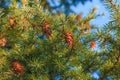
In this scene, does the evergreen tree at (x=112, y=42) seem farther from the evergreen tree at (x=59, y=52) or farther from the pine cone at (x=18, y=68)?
the pine cone at (x=18, y=68)

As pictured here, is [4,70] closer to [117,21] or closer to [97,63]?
[97,63]

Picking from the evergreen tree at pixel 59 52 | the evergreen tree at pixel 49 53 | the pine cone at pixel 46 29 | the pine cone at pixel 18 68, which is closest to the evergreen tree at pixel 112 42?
the evergreen tree at pixel 59 52

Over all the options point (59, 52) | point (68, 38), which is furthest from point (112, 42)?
point (59, 52)

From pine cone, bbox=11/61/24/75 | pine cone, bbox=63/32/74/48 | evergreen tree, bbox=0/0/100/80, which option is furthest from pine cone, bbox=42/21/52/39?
pine cone, bbox=11/61/24/75

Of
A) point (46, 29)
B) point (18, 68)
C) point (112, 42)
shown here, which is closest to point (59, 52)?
point (46, 29)

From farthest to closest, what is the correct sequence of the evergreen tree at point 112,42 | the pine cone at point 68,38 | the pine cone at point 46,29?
the pine cone at point 46,29 < the pine cone at point 68,38 < the evergreen tree at point 112,42

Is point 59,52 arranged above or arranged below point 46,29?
below

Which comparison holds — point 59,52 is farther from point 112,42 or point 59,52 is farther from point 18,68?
point 112,42

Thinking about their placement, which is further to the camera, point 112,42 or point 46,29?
point 46,29

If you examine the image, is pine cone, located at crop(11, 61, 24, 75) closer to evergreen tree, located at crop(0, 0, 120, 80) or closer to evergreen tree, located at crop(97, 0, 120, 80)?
evergreen tree, located at crop(0, 0, 120, 80)

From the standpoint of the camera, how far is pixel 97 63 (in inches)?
87.7

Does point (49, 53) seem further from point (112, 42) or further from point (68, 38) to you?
point (112, 42)

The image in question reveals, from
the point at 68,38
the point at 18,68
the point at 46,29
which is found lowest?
the point at 18,68

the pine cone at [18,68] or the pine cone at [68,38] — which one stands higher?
the pine cone at [68,38]
